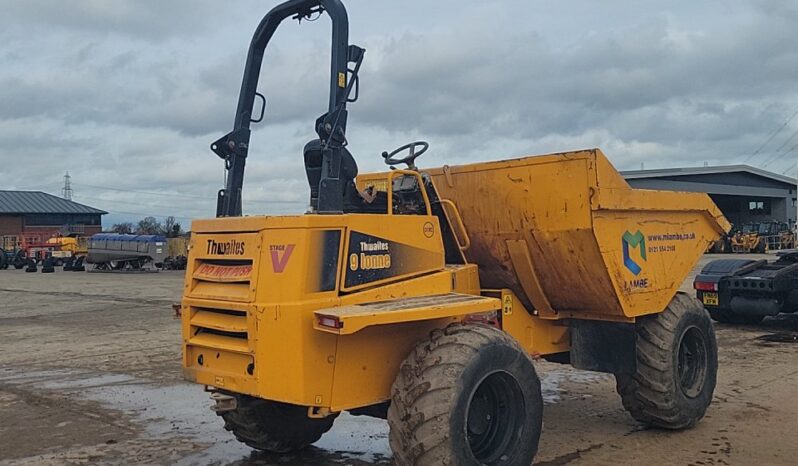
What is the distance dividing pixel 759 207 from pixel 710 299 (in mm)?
51667

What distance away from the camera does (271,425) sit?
591 centimetres

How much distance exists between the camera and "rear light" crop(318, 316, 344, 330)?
434cm

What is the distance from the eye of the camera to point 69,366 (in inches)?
413

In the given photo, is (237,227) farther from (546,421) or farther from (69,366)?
(69,366)

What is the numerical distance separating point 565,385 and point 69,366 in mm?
6549

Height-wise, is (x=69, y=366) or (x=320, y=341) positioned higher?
(x=320, y=341)

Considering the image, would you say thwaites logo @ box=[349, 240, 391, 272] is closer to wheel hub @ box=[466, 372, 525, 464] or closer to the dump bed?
wheel hub @ box=[466, 372, 525, 464]

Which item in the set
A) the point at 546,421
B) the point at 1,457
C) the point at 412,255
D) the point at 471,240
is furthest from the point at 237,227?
the point at 546,421

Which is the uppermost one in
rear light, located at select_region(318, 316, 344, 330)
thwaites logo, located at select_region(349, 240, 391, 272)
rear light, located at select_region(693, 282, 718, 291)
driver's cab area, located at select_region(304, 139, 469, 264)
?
driver's cab area, located at select_region(304, 139, 469, 264)

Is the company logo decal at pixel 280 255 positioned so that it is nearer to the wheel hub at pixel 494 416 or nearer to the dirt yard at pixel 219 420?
the wheel hub at pixel 494 416

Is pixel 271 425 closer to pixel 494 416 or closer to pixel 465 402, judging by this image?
pixel 494 416

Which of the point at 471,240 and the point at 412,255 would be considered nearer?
the point at 412,255

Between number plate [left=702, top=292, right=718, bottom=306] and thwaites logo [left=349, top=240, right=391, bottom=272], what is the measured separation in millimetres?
9956

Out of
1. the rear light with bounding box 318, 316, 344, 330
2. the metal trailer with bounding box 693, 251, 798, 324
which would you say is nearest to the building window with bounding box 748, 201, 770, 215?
the metal trailer with bounding box 693, 251, 798, 324
